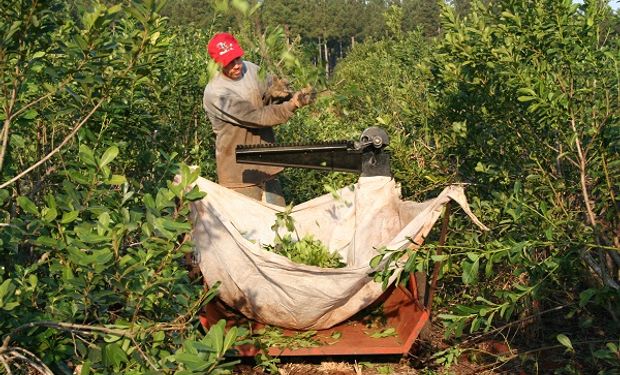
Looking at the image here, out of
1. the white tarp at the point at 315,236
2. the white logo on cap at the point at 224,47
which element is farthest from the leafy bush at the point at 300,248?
the white logo on cap at the point at 224,47

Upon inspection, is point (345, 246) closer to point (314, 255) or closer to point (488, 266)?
point (314, 255)

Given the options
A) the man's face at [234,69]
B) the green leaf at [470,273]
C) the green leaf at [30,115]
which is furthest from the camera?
the man's face at [234,69]

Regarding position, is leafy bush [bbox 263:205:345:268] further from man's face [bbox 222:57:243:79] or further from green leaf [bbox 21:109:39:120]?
green leaf [bbox 21:109:39:120]

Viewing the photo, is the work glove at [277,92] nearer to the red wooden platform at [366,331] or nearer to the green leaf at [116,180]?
the red wooden platform at [366,331]


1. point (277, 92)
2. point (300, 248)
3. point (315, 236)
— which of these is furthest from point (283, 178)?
point (300, 248)

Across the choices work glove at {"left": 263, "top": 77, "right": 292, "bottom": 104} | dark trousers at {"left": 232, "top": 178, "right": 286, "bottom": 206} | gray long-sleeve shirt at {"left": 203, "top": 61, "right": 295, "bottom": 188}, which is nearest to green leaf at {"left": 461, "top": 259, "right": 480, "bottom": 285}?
gray long-sleeve shirt at {"left": 203, "top": 61, "right": 295, "bottom": 188}

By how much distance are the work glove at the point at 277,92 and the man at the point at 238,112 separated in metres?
0.01

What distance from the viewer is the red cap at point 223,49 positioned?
7.11m

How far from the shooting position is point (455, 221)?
7.18 metres

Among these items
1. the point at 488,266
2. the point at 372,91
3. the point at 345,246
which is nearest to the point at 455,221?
the point at 345,246

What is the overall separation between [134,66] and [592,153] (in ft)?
10.7

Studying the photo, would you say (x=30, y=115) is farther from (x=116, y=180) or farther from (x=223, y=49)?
(x=223, y=49)

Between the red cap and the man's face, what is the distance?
107mm

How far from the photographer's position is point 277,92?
7.43 m
